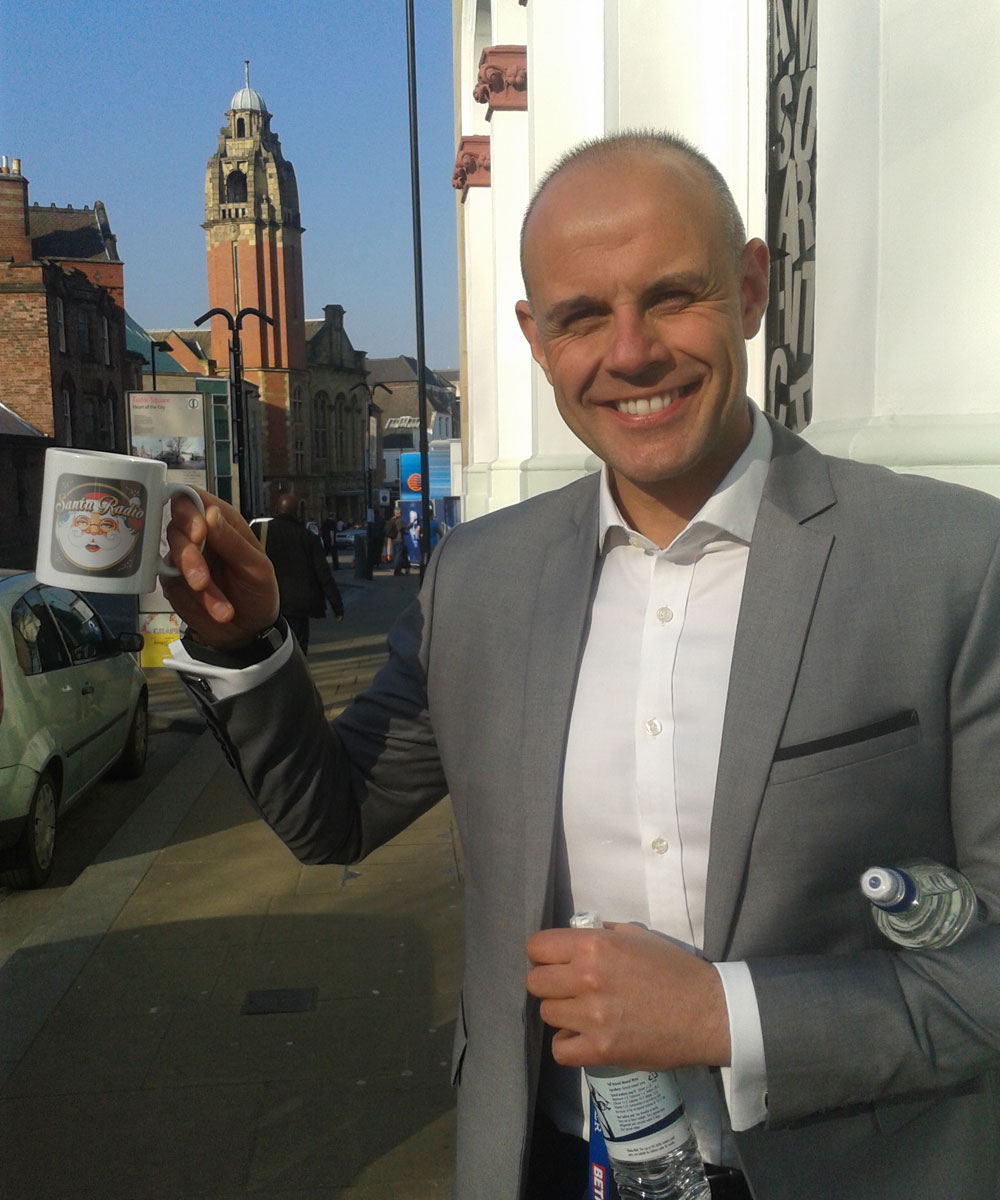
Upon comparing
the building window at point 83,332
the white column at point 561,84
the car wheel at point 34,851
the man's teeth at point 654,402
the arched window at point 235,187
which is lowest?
the car wheel at point 34,851

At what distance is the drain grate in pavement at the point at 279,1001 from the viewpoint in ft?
14.9

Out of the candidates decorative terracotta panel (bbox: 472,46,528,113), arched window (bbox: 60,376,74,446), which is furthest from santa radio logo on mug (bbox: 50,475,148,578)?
arched window (bbox: 60,376,74,446)

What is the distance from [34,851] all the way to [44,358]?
128 ft

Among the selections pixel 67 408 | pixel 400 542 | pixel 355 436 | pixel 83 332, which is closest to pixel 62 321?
pixel 83 332

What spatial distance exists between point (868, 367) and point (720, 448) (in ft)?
3.38

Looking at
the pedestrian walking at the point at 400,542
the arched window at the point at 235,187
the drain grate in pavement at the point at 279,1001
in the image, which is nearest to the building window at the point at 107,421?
the pedestrian walking at the point at 400,542

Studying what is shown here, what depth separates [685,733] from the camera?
1.45m

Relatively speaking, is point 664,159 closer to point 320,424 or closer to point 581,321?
point 581,321

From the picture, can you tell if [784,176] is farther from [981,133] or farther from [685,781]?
[685,781]

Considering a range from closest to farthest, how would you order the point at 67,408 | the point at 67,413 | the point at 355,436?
the point at 67,413 → the point at 67,408 → the point at 355,436

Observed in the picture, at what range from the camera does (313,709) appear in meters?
1.69

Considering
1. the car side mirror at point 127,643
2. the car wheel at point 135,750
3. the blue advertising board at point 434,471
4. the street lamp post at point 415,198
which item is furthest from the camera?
the blue advertising board at point 434,471

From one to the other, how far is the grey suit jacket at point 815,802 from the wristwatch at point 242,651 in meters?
0.05

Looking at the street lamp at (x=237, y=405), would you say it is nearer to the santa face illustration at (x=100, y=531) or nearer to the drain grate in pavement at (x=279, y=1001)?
the drain grate in pavement at (x=279, y=1001)
